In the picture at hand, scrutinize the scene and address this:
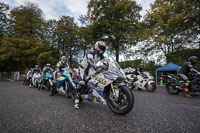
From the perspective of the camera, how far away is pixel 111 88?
10.0 ft

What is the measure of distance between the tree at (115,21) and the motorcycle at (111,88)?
57.3ft

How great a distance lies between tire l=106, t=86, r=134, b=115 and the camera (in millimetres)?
2687

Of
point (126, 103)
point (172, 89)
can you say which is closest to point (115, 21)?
point (172, 89)

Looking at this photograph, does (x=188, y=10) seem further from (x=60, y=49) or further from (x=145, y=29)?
(x=60, y=49)

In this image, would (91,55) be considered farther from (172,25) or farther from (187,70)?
(172,25)

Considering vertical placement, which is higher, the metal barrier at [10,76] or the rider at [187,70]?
the rider at [187,70]

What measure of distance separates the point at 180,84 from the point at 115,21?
16.6 metres

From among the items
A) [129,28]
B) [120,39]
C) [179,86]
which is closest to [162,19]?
[129,28]

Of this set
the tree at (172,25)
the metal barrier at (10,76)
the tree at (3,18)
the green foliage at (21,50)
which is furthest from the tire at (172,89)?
the tree at (3,18)

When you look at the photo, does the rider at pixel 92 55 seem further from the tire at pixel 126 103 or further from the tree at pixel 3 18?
the tree at pixel 3 18

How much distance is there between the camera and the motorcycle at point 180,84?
18.8 feet

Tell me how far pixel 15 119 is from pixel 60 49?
1101 inches

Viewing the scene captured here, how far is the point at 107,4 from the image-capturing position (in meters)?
21.9

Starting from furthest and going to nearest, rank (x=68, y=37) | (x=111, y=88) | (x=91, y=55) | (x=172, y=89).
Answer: (x=68, y=37), (x=172, y=89), (x=91, y=55), (x=111, y=88)
